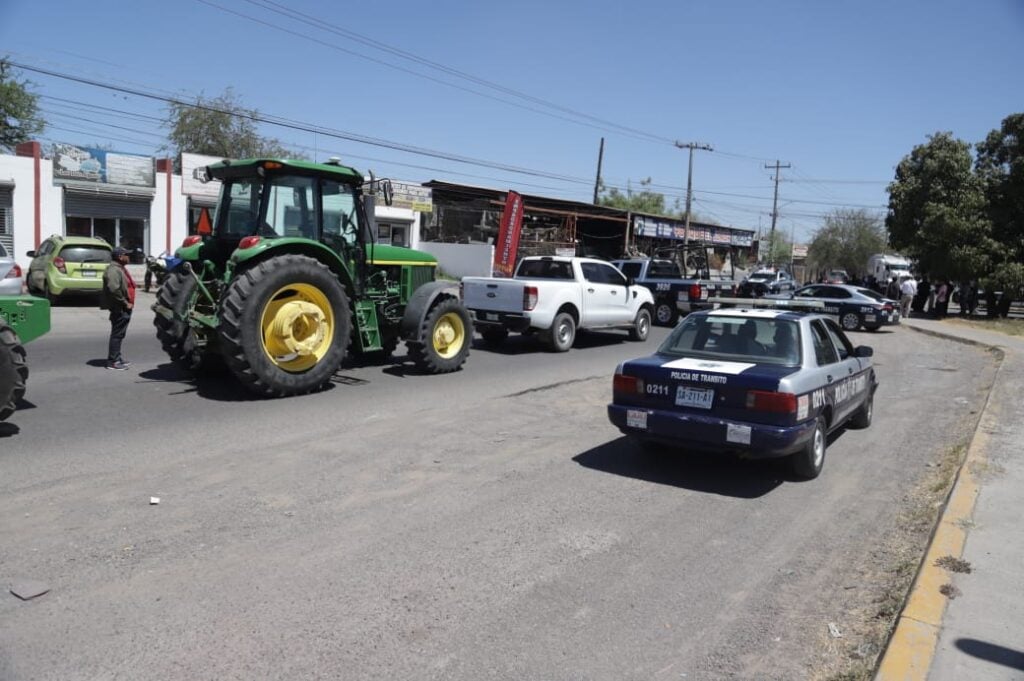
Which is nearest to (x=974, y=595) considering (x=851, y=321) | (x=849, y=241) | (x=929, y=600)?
(x=929, y=600)

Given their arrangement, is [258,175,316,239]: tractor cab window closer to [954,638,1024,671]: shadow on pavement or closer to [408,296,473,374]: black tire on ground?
[408,296,473,374]: black tire on ground

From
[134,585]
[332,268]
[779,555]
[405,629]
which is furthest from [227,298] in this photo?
[779,555]

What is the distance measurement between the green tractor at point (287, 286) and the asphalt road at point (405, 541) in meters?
0.66

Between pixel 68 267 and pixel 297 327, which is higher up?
pixel 68 267

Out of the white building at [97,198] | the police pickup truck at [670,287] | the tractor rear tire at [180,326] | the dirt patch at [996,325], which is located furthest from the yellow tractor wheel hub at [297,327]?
the dirt patch at [996,325]

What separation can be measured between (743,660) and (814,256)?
295ft

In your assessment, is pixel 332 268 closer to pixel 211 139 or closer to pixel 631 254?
pixel 631 254

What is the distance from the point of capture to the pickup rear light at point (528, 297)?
14.2 metres

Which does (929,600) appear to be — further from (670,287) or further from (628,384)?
(670,287)

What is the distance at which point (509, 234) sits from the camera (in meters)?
26.9

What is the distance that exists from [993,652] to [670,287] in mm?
18678

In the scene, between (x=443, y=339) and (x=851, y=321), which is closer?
(x=443, y=339)

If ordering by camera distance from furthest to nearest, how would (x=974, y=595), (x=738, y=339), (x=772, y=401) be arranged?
1. (x=738, y=339)
2. (x=772, y=401)
3. (x=974, y=595)

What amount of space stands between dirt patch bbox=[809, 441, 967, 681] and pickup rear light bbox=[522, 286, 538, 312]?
8435 mm
